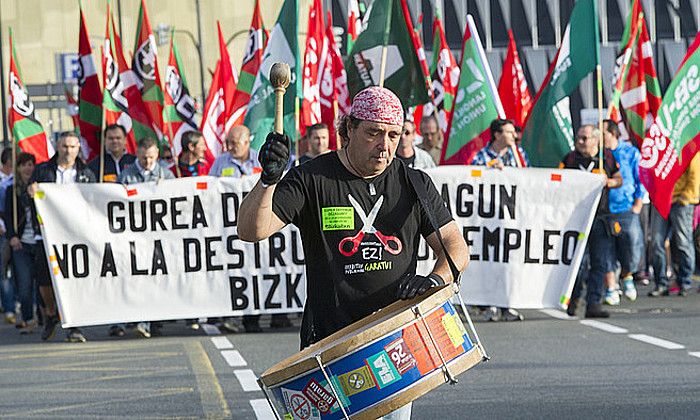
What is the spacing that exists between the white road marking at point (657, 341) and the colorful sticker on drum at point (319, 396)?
23.2 ft

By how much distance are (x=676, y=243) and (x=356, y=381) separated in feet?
43.5

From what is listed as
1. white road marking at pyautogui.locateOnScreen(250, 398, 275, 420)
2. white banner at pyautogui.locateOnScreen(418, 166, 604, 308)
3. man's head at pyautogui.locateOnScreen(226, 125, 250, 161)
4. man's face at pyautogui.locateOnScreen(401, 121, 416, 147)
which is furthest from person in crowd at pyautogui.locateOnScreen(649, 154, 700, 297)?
white road marking at pyautogui.locateOnScreen(250, 398, 275, 420)

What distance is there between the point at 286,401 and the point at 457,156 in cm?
1118

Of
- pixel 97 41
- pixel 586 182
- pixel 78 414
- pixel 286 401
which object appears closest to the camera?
pixel 286 401

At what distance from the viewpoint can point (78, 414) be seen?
9.54 meters

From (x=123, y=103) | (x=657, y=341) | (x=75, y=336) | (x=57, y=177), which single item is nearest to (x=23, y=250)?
(x=57, y=177)

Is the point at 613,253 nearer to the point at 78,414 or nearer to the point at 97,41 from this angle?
the point at 78,414

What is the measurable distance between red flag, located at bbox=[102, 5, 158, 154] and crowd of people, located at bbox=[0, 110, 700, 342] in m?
1.21

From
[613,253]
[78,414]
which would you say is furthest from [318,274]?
[613,253]

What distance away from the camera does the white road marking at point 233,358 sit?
38.8 feet

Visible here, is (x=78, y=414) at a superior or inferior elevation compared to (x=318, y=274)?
inferior

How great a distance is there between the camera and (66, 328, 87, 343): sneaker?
14461 mm

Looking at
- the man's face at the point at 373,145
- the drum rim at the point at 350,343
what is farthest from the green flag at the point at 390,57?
the drum rim at the point at 350,343

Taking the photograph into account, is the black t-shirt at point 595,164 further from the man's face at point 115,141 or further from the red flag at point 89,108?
the red flag at point 89,108
